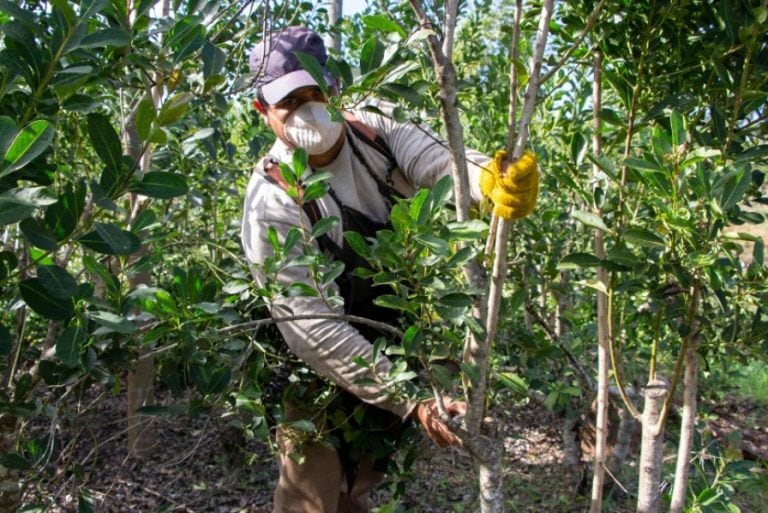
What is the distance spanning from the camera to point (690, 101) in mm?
1557

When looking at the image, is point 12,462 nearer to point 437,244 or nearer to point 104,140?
point 104,140

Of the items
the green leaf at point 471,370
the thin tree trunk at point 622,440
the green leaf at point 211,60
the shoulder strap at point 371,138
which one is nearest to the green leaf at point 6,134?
the green leaf at point 211,60

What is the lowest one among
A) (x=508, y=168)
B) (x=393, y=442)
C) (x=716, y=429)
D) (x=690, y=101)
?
(x=716, y=429)

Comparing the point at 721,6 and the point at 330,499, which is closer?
the point at 721,6

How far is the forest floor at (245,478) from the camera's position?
11.2ft

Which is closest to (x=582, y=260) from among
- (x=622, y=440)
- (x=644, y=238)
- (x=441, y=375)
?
(x=644, y=238)

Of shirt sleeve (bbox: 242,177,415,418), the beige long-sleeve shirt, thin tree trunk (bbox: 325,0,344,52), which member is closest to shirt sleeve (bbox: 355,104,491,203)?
the beige long-sleeve shirt

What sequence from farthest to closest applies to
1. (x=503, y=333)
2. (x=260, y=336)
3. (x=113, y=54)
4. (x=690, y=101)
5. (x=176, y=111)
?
1. (x=503, y=333)
2. (x=260, y=336)
3. (x=690, y=101)
4. (x=113, y=54)
5. (x=176, y=111)

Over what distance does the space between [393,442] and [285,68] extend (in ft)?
4.31

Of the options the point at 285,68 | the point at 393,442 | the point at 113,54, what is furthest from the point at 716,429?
the point at 113,54

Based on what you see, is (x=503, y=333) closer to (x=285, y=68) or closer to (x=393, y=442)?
(x=393, y=442)

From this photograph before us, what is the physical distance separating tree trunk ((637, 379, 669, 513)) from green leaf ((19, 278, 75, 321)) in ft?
4.09

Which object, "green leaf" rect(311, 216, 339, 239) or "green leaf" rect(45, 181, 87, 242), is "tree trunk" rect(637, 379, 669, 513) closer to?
"green leaf" rect(311, 216, 339, 239)

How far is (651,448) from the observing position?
65.1 inches
